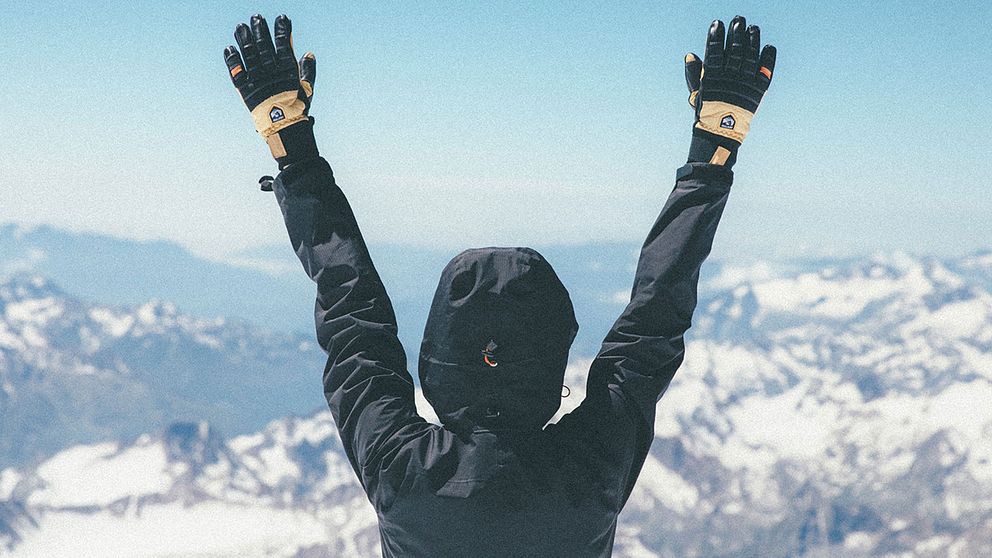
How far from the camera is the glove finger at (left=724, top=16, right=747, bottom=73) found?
22.4 feet

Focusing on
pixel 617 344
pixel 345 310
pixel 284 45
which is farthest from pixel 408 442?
pixel 284 45

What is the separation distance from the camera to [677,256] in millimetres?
6828

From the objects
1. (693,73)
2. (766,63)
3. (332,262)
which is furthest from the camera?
(693,73)

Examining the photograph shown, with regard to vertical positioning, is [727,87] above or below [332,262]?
above

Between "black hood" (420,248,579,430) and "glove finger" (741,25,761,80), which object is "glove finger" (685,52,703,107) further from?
"black hood" (420,248,579,430)

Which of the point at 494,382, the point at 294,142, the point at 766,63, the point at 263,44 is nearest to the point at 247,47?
the point at 263,44

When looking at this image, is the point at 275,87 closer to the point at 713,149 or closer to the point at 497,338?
the point at 497,338

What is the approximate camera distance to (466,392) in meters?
6.52

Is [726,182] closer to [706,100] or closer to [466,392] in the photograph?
[706,100]

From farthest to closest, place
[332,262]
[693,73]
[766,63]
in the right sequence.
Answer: [693,73], [766,63], [332,262]

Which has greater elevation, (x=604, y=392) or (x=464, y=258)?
(x=464, y=258)

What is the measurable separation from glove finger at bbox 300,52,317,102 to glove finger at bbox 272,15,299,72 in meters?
0.18

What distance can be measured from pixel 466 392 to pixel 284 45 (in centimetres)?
256

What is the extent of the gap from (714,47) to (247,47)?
120 inches
